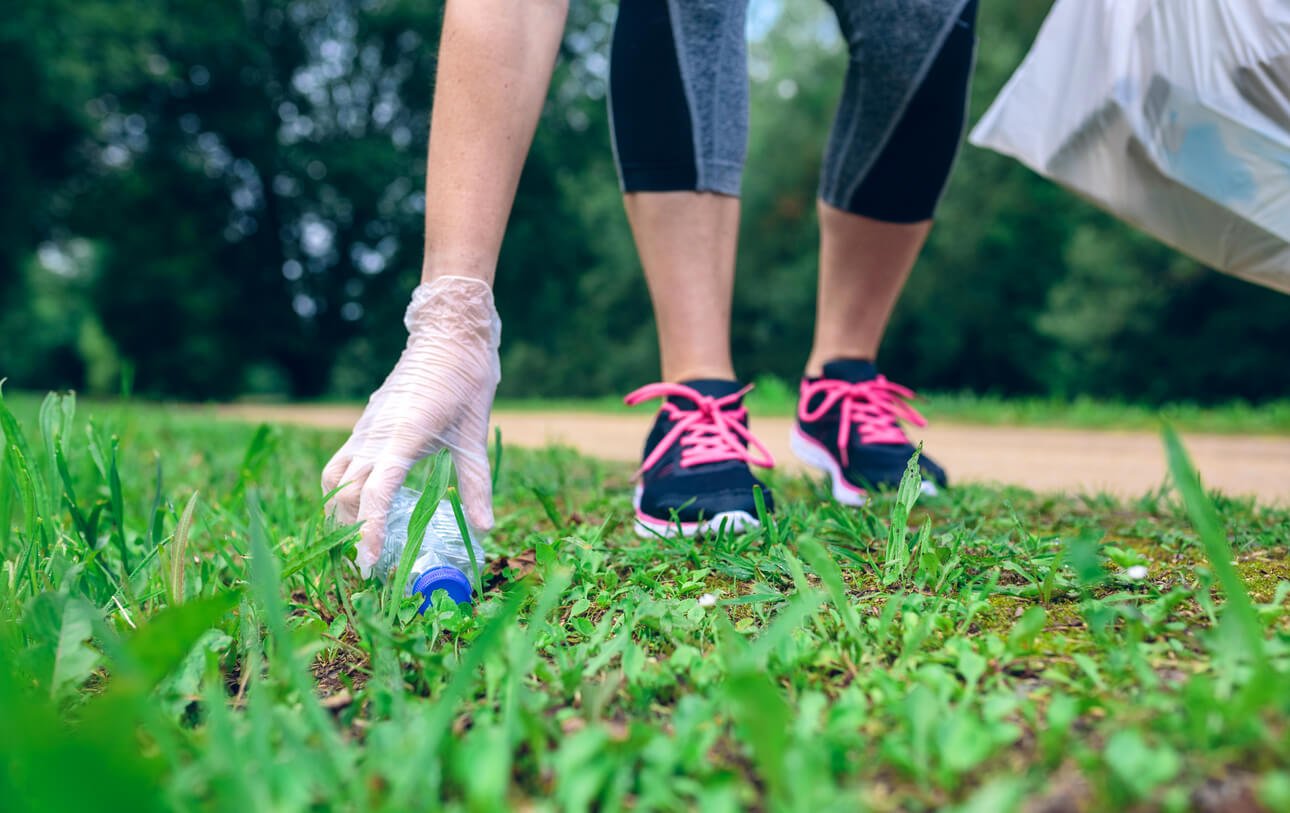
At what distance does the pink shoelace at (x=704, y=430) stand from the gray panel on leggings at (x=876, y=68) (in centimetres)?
60

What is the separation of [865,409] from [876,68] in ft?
2.17

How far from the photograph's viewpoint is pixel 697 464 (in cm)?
146

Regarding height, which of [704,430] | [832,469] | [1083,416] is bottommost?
[1083,416]

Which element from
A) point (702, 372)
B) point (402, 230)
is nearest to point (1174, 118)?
point (702, 372)

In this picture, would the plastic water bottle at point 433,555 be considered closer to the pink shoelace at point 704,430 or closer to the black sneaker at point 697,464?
the black sneaker at point 697,464

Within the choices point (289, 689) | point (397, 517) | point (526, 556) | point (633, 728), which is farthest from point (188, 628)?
point (526, 556)

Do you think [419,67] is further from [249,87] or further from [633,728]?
[633,728]

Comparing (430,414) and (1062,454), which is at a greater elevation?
(430,414)

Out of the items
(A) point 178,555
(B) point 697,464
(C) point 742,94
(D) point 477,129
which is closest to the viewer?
(A) point 178,555

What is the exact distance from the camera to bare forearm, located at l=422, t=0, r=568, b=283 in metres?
1.22

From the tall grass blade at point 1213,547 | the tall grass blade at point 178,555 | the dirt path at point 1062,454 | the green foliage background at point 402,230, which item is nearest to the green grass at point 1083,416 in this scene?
the dirt path at point 1062,454

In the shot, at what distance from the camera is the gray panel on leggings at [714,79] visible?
1583 mm

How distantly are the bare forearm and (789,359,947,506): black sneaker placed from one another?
0.84 m

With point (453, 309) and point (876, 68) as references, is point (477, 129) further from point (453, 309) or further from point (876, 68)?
point (876, 68)
